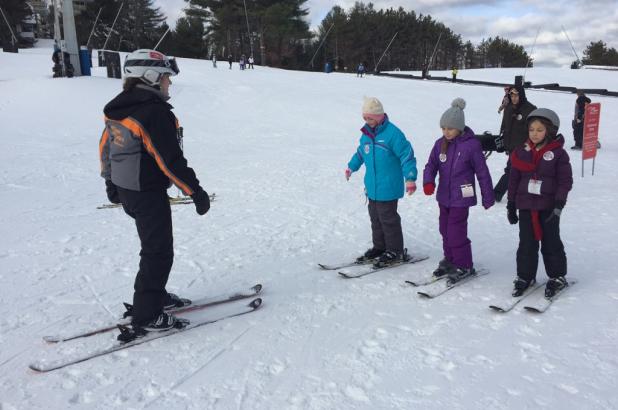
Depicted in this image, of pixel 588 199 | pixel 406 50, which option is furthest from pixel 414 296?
pixel 406 50

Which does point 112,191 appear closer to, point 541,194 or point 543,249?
point 541,194

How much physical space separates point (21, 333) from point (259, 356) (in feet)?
5.89

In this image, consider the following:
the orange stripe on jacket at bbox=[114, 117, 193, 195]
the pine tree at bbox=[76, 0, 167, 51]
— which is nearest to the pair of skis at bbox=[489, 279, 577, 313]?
the orange stripe on jacket at bbox=[114, 117, 193, 195]

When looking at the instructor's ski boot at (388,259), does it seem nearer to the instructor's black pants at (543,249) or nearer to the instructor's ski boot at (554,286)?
the instructor's black pants at (543,249)

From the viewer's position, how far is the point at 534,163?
3.89m

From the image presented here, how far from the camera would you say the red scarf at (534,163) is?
3852mm

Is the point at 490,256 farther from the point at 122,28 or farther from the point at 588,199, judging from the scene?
the point at 122,28

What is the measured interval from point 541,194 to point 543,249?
1.76 ft

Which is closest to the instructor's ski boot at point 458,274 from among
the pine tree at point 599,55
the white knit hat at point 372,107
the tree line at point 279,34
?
the white knit hat at point 372,107

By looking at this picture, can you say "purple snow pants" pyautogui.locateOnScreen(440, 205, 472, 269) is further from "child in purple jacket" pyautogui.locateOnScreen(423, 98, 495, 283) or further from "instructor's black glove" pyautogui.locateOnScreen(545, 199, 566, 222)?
"instructor's black glove" pyautogui.locateOnScreen(545, 199, 566, 222)

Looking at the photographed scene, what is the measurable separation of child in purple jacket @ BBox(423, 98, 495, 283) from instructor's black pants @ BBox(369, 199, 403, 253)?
0.47 m

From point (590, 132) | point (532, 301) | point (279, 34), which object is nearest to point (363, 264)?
point (532, 301)

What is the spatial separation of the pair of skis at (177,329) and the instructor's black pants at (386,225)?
56.1 inches

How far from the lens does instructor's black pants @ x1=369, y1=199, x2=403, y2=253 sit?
4754 mm
